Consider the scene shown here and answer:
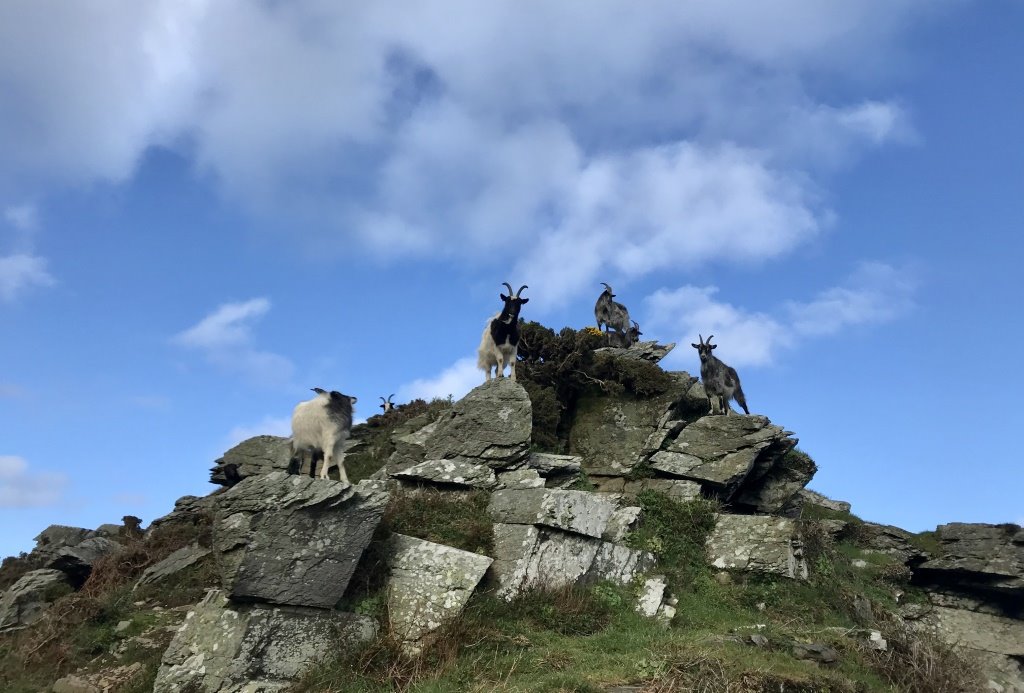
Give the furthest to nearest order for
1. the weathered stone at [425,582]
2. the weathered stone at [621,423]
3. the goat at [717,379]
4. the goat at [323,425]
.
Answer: the goat at [717,379], the weathered stone at [621,423], the goat at [323,425], the weathered stone at [425,582]

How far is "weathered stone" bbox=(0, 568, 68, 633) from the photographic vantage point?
15.0m

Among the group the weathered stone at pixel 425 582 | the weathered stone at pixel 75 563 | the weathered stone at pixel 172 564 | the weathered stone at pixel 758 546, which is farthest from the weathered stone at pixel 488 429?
the weathered stone at pixel 75 563

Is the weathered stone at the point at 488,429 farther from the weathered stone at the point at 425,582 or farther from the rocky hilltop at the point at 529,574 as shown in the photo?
the weathered stone at the point at 425,582

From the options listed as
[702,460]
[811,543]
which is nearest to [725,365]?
[702,460]

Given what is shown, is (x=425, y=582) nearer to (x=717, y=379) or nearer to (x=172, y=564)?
(x=172, y=564)

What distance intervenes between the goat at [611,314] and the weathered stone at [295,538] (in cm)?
1821

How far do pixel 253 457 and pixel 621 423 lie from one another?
11.6 m

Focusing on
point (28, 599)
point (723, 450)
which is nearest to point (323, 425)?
point (28, 599)

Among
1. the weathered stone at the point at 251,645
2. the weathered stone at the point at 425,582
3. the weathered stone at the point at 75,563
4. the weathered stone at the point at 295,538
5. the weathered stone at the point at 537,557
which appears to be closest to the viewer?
the weathered stone at the point at 251,645

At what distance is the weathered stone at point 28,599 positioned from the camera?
15047 millimetres

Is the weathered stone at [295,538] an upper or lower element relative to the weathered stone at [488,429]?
lower

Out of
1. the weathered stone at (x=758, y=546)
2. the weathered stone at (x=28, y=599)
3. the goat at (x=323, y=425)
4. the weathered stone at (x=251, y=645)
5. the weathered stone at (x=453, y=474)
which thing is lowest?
the weathered stone at (x=251, y=645)

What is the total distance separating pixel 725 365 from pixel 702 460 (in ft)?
17.6

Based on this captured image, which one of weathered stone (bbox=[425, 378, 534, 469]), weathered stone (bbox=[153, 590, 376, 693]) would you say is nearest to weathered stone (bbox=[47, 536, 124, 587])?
weathered stone (bbox=[153, 590, 376, 693])
